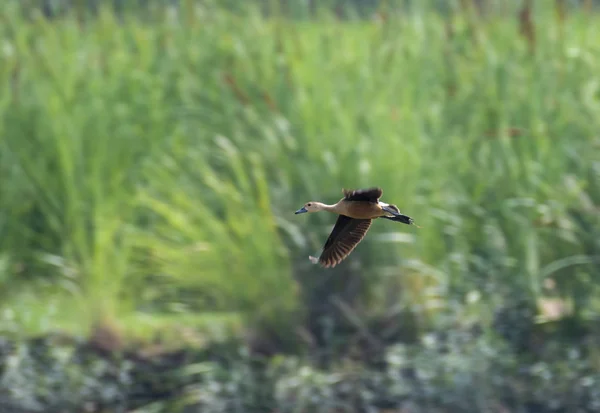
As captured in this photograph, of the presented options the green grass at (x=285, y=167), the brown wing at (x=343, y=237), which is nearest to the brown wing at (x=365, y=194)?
the brown wing at (x=343, y=237)

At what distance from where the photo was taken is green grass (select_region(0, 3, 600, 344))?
163 inches

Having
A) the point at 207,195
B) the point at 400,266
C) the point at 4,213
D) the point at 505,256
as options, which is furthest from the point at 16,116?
the point at 505,256

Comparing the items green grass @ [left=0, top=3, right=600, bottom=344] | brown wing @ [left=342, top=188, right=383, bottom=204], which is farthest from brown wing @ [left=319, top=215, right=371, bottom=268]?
green grass @ [left=0, top=3, right=600, bottom=344]

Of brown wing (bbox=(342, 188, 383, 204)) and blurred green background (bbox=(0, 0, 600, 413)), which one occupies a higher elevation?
blurred green background (bbox=(0, 0, 600, 413))

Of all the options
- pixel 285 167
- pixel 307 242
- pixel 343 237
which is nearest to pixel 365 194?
pixel 343 237

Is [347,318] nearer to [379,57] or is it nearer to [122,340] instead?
[122,340]

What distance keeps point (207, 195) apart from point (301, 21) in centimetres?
170

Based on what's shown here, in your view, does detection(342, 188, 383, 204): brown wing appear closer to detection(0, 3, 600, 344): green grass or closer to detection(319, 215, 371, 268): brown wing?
detection(319, 215, 371, 268): brown wing

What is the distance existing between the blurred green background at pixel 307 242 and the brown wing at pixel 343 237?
2030 millimetres

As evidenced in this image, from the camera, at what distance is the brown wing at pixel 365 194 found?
160 centimetres

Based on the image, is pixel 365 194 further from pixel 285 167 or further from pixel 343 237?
pixel 285 167

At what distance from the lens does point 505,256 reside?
4117mm

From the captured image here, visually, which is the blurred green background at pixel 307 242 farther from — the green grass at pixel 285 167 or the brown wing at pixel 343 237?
the brown wing at pixel 343 237

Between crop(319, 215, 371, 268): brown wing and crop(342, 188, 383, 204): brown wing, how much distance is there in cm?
32
